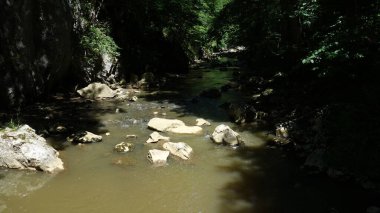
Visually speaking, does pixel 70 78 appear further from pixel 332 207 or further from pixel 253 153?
pixel 332 207

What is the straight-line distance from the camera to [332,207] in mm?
6949

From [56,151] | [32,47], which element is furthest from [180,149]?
[32,47]

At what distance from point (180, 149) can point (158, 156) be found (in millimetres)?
673

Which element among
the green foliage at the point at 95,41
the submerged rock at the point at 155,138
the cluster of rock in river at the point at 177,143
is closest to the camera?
the cluster of rock in river at the point at 177,143

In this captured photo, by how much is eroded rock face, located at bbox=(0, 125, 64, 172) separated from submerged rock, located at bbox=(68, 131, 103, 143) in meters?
1.65

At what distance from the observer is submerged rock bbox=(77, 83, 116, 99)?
669 inches

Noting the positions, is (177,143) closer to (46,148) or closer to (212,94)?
(46,148)

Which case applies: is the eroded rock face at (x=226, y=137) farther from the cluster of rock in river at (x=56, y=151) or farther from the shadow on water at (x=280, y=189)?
the shadow on water at (x=280, y=189)

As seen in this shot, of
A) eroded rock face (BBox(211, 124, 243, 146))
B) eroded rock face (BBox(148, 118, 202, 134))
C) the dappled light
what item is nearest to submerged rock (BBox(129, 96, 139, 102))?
the dappled light

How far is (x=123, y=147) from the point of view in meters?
10.1

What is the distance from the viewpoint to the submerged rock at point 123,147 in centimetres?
998

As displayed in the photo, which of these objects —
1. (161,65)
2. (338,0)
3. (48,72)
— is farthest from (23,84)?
(161,65)

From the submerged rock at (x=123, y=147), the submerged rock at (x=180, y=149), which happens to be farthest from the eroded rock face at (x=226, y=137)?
the submerged rock at (x=123, y=147)

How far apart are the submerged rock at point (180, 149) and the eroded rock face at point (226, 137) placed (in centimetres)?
106
